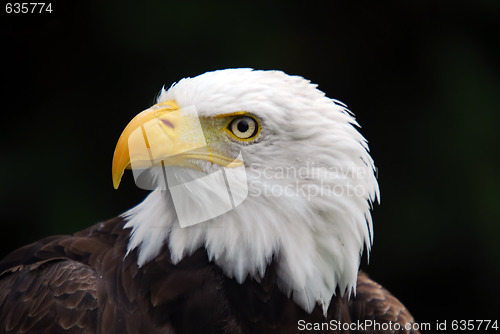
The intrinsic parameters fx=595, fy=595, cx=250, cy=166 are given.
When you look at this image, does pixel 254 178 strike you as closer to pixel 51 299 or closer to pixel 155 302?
pixel 155 302

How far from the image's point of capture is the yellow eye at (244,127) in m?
1.99

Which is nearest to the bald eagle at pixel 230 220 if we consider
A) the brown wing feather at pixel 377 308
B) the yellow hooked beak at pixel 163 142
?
the yellow hooked beak at pixel 163 142

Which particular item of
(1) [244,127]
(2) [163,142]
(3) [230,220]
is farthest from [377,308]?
(2) [163,142]

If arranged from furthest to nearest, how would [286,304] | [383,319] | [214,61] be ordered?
[214,61], [383,319], [286,304]

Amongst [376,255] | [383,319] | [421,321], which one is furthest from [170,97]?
Answer: [421,321]

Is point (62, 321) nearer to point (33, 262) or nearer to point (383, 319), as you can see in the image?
point (33, 262)

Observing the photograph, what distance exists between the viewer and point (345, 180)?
6.69 ft

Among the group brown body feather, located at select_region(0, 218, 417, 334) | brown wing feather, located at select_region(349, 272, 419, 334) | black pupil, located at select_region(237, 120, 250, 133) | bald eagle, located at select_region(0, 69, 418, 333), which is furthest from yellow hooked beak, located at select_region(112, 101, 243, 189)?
brown wing feather, located at select_region(349, 272, 419, 334)

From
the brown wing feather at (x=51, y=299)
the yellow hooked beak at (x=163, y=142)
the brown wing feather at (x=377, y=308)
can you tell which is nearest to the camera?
the yellow hooked beak at (x=163, y=142)

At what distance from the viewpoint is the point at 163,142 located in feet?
6.26

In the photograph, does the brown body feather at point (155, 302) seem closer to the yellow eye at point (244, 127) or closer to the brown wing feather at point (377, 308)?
the yellow eye at point (244, 127)

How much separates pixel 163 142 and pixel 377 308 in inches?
55.5

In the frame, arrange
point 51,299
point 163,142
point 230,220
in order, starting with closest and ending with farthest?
point 163,142 < point 230,220 < point 51,299

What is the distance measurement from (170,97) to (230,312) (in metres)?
0.78
